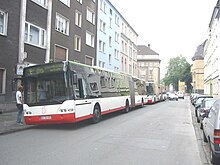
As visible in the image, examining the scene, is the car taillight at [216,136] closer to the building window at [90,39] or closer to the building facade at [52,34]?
the building facade at [52,34]

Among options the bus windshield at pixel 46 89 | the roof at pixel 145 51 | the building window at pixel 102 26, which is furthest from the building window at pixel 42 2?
the roof at pixel 145 51

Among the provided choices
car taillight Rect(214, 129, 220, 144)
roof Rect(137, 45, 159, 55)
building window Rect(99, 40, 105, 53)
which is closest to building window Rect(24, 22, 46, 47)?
building window Rect(99, 40, 105, 53)

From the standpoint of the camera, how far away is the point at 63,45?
81.7 ft

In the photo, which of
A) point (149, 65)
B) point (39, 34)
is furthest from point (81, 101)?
point (149, 65)

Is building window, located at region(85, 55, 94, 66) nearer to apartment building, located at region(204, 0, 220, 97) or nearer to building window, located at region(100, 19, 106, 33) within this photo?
building window, located at region(100, 19, 106, 33)

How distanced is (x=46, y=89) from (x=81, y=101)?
5.17ft

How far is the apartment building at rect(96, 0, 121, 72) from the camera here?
36375 mm

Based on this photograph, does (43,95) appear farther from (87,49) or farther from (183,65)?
(183,65)

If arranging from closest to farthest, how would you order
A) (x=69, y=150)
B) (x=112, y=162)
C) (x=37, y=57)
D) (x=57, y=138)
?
(x=112, y=162), (x=69, y=150), (x=57, y=138), (x=37, y=57)

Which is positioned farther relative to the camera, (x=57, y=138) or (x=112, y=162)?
(x=57, y=138)

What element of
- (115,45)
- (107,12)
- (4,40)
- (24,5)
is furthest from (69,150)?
(115,45)

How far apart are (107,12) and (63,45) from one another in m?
16.7

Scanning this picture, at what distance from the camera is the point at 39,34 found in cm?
2128

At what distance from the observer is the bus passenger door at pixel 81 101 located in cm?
1145
